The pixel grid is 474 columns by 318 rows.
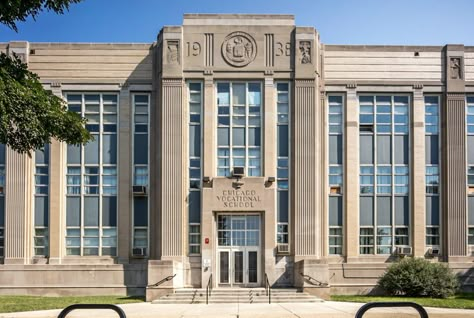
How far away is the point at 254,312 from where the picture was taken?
2403 centimetres

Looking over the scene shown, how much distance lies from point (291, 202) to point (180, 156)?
6.01m

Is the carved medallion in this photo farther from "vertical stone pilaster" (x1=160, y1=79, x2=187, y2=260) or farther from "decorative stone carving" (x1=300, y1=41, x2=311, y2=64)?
"vertical stone pilaster" (x1=160, y1=79, x2=187, y2=260)

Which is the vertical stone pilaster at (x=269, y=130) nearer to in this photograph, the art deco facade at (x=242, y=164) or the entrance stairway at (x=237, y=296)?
the art deco facade at (x=242, y=164)

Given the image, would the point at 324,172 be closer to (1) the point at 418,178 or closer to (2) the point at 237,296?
(1) the point at 418,178

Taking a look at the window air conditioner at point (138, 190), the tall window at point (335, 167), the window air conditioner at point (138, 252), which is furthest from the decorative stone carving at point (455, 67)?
the window air conditioner at point (138, 252)

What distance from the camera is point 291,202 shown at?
3412 cm

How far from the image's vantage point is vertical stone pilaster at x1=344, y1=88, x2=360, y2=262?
35.3 meters

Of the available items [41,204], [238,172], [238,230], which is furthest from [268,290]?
[41,204]

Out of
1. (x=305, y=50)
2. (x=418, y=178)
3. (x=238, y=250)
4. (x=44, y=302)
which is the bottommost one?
(x=44, y=302)

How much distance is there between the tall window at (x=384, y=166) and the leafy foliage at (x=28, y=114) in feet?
62.1

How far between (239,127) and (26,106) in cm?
1696

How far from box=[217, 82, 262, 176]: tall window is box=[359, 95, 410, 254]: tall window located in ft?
18.9

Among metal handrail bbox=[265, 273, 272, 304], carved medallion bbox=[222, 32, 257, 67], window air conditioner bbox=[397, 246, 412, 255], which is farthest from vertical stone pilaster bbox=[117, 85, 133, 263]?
window air conditioner bbox=[397, 246, 412, 255]

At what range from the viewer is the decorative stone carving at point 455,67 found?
3586 cm
